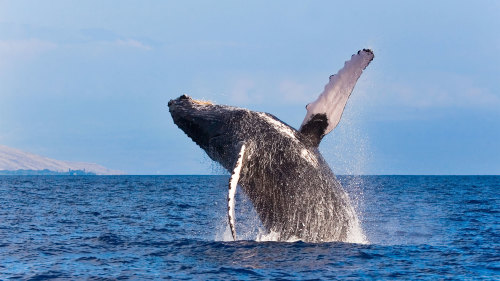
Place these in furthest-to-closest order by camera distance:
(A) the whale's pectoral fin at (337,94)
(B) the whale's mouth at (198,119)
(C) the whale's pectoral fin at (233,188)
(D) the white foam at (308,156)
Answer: (B) the whale's mouth at (198,119)
(D) the white foam at (308,156)
(A) the whale's pectoral fin at (337,94)
(C) the whale's pectoral fin at (233,188)

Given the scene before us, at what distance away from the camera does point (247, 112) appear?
10469mm

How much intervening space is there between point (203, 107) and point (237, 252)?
8.33ft

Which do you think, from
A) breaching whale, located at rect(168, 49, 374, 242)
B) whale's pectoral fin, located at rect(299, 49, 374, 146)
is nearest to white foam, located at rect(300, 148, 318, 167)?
breaching whale, located at rect(168, 49, 374, 242)

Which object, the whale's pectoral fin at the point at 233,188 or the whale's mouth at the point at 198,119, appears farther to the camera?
the whale's mouth at the point at 198,119

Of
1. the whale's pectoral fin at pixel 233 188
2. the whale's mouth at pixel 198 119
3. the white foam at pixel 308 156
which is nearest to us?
the whale's pectoral fin at pixel 233 188

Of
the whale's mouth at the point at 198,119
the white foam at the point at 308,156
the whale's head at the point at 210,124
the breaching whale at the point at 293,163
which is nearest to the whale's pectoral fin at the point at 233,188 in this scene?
the breaching whale at the point at 293,163

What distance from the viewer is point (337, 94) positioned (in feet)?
32.6

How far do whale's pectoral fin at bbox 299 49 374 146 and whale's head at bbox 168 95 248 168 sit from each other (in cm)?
126

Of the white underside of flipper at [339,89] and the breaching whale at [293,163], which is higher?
the white underside of flipper at [339,89]

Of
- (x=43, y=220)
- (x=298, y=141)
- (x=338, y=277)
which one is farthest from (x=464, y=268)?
(x=43, y=220)

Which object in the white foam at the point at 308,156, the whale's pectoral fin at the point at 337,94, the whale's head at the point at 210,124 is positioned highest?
the whale's pectoral fin at the point at 337,94

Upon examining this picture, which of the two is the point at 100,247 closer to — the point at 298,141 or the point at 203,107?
the point at 203,107

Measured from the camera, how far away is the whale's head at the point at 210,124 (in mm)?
10328

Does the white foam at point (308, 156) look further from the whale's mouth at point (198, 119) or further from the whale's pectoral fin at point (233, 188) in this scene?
the whale's mouth at point (198, 119)
